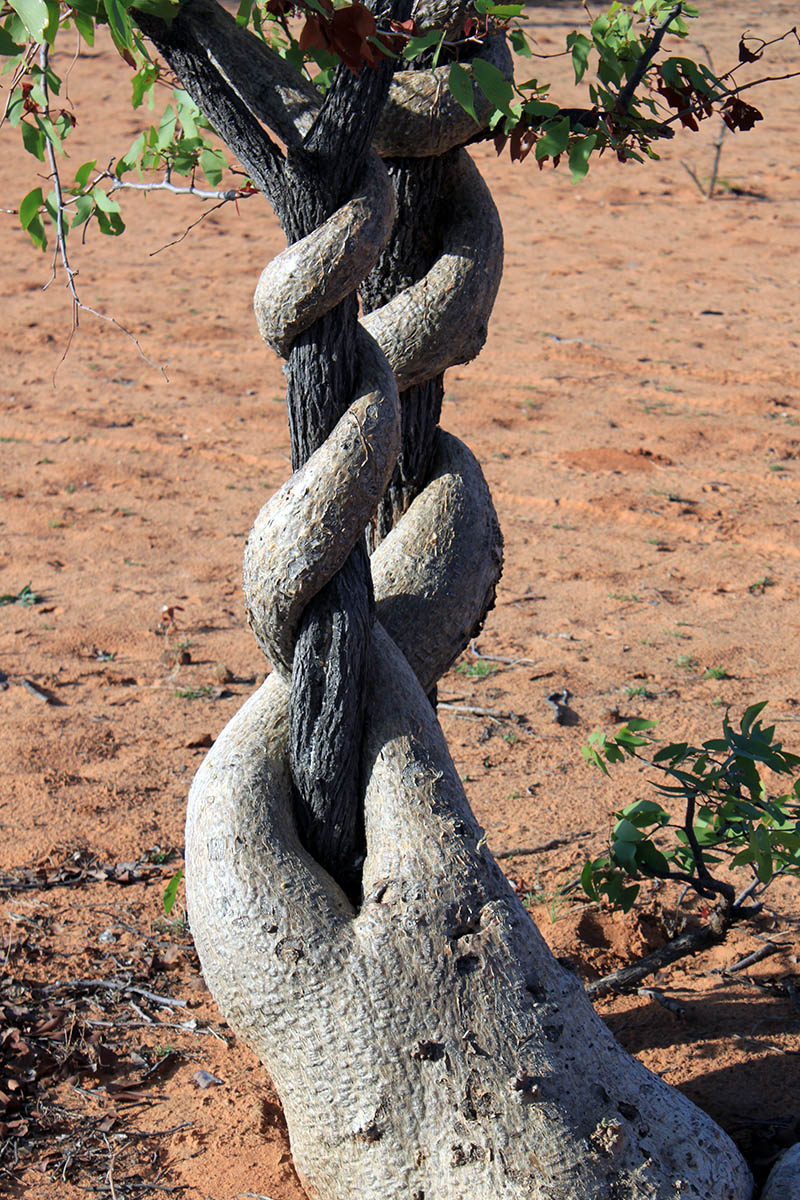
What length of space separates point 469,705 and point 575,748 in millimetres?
477

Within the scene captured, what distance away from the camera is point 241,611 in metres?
5.07

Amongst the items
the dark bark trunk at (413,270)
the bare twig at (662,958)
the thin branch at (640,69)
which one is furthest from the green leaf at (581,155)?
the bare twig at (662,958)

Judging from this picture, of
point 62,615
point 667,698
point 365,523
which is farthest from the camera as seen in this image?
point 62,615

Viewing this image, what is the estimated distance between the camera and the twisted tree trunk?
1.78 meters

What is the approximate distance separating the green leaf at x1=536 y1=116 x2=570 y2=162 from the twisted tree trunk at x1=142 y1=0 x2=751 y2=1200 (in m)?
0.14

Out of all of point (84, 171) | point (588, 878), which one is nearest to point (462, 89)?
A: point (84, 171)

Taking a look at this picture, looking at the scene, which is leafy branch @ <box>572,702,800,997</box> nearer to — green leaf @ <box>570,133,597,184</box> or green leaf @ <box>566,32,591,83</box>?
green leaf @ <box>570,133,597,184</box>

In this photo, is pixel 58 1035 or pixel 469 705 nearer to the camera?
pixel 58 1035

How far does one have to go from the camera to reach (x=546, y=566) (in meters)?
5.45

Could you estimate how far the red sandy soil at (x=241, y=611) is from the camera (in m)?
Answer: 2.51

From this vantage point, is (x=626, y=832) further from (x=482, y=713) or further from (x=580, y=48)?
→ (x=482, y=713)

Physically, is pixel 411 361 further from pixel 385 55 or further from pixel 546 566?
pixel 546 566

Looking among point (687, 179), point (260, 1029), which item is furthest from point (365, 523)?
point (687, 179)

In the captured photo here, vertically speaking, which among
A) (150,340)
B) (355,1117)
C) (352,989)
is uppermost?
(352,989)
